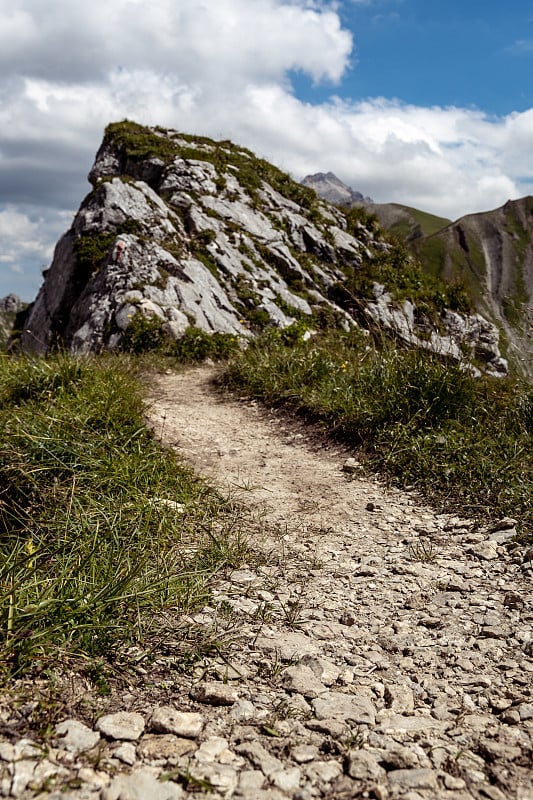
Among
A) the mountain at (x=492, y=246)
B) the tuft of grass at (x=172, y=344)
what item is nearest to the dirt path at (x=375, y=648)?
the tuft of grass at (x=172, y=344)

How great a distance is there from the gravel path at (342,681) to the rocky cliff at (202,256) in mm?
5765

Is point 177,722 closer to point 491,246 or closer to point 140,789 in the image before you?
point 140,789

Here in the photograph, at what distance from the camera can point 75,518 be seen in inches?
167

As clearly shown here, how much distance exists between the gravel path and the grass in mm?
341

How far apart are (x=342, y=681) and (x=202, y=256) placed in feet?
41.9

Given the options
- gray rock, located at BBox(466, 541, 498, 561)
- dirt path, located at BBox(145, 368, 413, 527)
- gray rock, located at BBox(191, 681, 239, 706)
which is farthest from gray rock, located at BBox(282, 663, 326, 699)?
dirt path, located at BBox(145, 368, 413, 527)

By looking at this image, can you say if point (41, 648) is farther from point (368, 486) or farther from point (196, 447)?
point (196, 447)

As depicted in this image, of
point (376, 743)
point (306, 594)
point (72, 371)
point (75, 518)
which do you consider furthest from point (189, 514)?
point (72, 371)

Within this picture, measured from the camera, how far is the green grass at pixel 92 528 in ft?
9.50

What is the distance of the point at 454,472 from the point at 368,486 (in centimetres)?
78

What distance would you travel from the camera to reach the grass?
5.29 meters

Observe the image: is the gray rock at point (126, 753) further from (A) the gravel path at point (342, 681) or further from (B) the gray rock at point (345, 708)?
(B) the gray rock at point (345, 708)

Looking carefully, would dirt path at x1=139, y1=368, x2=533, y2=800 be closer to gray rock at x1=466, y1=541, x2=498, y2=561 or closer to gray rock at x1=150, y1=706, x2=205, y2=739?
gray rock at x1=466, y1=541, x2=498, y2=561

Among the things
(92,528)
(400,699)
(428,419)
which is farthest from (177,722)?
(428,419)
